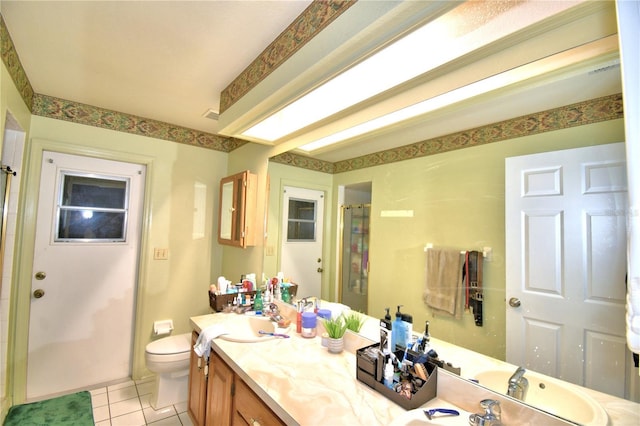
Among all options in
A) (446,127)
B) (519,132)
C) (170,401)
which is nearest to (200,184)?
(170,401)

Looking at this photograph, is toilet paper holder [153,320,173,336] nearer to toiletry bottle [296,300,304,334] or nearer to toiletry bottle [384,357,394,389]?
toiletry bottle [296,300,304,334]

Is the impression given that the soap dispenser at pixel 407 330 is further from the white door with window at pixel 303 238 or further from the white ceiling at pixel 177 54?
the white ceiling at pixel 177 54

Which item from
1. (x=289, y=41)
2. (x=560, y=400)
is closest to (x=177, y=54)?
(x=289, y=41)

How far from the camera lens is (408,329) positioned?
4.07ft

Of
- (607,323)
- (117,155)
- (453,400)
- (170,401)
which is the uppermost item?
(117,155)

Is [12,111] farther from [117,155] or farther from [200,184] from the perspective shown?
[200,184]

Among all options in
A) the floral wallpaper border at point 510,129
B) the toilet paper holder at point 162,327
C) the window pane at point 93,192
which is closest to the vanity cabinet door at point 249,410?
the floral wallpaper border at point 510,129

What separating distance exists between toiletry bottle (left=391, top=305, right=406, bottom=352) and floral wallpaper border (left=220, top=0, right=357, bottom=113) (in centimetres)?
129

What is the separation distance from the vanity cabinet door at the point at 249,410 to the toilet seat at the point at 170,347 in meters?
1.11

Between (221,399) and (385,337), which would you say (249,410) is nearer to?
(221,399)

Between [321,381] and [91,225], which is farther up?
[91,225]

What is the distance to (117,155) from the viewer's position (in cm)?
259

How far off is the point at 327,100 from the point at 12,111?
6.23 ft

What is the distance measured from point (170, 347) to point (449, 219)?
7.31 feet
